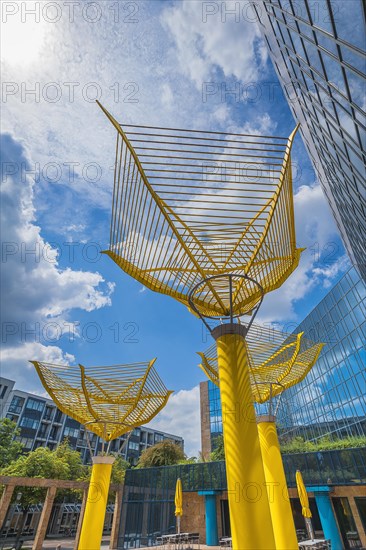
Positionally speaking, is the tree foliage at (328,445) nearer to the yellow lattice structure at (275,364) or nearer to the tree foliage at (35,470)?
the yellow lattice structure at (275,364)

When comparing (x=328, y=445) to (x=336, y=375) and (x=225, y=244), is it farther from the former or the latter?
(x=225, y=244)

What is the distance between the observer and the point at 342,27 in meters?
4.71

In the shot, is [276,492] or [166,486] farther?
[166,486]

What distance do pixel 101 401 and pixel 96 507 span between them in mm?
4293

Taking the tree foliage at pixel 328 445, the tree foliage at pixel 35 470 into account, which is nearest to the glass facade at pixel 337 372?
the tree foliage at pixel 328 445

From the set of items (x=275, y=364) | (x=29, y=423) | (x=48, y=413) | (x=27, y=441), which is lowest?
(x=275, y=364)

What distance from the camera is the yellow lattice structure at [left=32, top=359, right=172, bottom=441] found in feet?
48.5

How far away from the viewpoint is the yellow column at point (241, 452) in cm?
564

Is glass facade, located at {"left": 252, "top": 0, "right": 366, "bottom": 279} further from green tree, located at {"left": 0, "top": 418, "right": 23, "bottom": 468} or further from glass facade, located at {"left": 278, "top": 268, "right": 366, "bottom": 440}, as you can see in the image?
green tree, located at {"left": 0, "top": 418, "right": 23, "bottom": 468}

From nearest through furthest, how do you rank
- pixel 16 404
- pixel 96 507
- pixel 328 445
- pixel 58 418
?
pixel 96 507 → pixel 328 445 → pixel 16 404 → pixel 58 418

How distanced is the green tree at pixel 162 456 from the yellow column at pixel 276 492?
24507mm

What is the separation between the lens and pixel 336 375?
32.6 m

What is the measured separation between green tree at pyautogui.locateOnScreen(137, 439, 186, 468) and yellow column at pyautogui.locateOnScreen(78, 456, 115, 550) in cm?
2164

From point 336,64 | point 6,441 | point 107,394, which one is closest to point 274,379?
point 107,394
